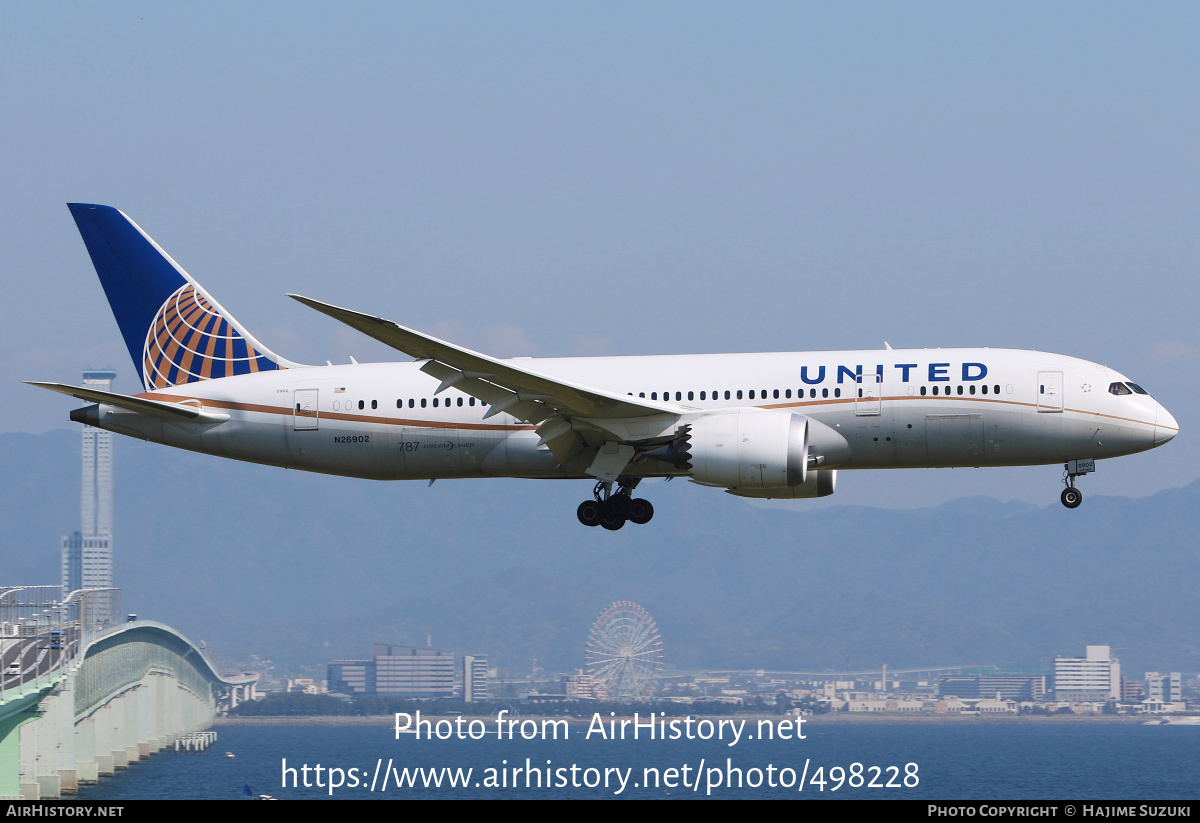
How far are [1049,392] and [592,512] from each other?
12419mm

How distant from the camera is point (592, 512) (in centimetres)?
3875

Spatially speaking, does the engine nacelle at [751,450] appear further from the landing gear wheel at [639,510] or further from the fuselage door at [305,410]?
the fuselage door at [305,410]

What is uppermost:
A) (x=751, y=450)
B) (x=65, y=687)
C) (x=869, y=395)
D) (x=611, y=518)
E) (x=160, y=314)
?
(x=160, y=314)

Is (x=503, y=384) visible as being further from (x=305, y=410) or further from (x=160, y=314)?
(x=160, y=314)

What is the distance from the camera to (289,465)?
40.4 metres

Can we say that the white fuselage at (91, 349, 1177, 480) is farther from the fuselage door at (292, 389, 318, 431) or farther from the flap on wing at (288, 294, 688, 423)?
the flap on wing at (288, 294, 688, 423)

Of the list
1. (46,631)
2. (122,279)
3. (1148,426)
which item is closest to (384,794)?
(46,631)

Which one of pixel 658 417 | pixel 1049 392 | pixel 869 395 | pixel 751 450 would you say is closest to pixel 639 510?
pixel 658 417

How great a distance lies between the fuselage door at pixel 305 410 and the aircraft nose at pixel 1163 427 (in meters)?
22.4

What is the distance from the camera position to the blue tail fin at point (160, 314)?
42812 millimetres

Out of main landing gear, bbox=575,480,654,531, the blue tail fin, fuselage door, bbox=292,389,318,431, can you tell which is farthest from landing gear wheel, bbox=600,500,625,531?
the blue tail fin

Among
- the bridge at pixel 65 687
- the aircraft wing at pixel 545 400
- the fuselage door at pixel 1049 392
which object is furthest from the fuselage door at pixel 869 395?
the bridge at pixel 65 687
